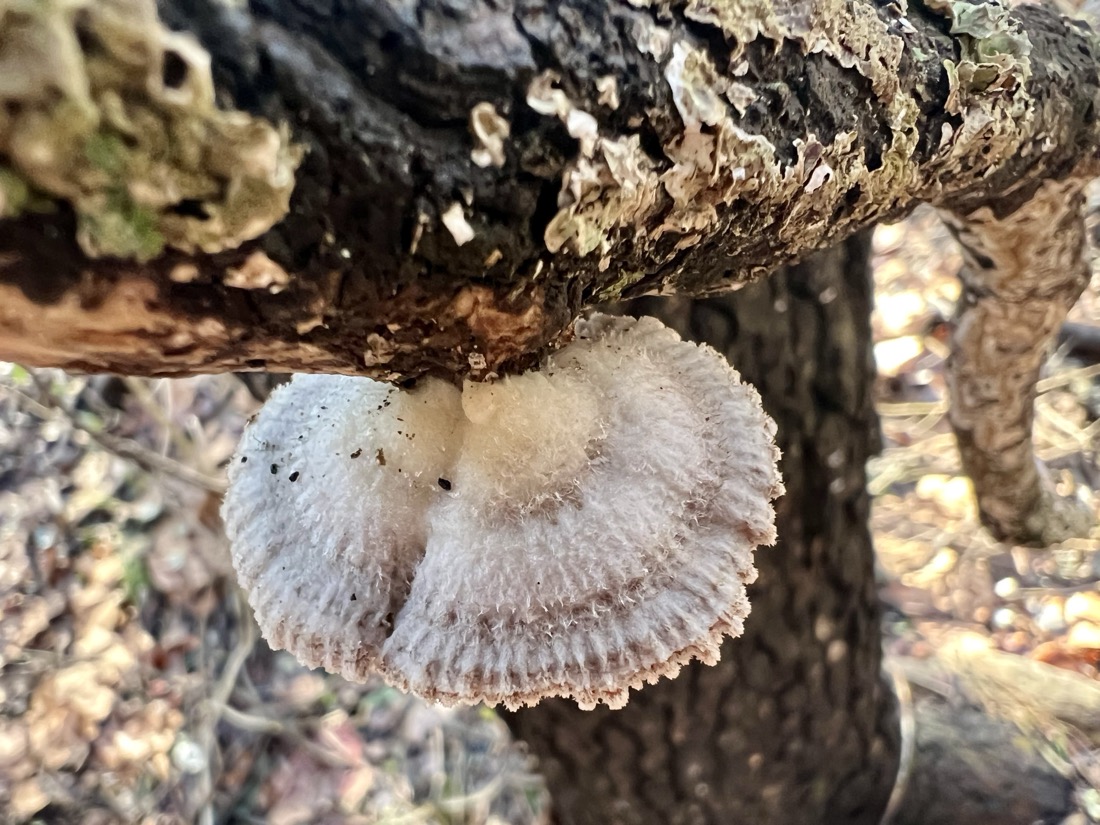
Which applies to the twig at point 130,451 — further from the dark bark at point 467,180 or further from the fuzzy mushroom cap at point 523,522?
the dark bark at point 467,180

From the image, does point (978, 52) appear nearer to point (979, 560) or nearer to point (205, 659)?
point (205, 659)

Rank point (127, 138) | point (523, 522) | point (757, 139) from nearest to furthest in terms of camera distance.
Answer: point (127, 138), point (757, 139), point (523, 522)

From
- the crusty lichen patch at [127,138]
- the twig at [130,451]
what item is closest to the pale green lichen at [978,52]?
the crusty lichen patch at [127,138]

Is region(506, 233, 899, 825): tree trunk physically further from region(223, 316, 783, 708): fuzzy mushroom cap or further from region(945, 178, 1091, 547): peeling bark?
region(223, 316, 783, 708): fuzzy mushroom cap

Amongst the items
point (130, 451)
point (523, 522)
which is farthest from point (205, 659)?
point (523, 522)

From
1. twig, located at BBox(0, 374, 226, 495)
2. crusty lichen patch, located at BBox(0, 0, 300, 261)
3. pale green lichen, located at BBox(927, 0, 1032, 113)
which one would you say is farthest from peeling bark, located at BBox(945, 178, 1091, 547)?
twig, located at BBox(0, 374, 226, 495)

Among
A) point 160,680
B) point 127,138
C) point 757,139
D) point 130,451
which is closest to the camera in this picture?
point 127,138

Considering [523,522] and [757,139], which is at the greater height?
[757,139]

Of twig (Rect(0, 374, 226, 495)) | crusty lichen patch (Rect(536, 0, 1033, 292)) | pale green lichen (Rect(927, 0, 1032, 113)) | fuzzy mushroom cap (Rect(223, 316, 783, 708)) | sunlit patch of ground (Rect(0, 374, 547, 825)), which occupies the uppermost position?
pale green lichen (Rect(927, 0, 1032, 113))
